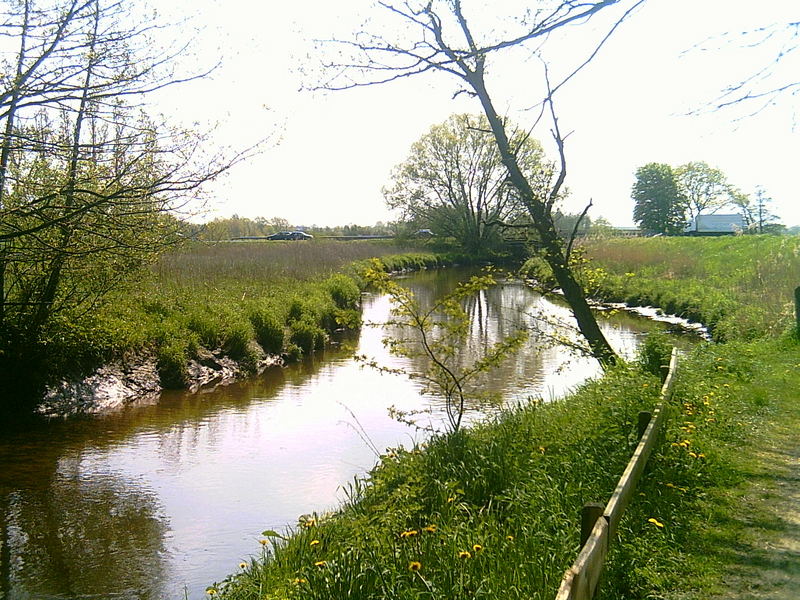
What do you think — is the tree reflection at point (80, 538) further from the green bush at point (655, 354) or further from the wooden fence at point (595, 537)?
the green bush at point (655, 354)

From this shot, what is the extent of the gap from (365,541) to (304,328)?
1421cm

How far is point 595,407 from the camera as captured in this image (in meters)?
8.24

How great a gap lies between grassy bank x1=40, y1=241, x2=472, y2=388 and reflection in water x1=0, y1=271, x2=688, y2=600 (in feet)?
4.15

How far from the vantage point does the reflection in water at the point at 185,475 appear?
6.81m

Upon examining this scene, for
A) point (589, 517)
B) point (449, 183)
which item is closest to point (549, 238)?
point (589, 517)

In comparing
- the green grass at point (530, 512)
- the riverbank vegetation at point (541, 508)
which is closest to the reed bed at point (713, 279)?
the riverbank vegetation at point (541, 508)

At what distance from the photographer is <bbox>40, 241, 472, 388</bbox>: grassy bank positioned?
44.1ft

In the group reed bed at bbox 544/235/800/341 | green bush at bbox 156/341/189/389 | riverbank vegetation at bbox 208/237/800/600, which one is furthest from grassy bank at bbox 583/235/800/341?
green bush at bbox 156/341/189/389

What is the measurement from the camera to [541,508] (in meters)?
5.65

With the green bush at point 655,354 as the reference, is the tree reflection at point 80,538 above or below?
below

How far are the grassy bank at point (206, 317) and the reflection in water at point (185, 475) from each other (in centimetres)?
126

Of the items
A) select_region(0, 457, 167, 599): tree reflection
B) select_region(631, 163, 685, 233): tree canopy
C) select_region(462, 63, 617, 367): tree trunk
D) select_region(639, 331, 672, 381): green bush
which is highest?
select_region(631, 163, 685, 233): tree canopy

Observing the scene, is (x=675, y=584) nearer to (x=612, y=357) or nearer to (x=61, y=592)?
(x=61, y=592)

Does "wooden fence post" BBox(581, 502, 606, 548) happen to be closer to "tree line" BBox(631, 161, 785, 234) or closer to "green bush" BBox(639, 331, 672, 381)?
"green bush" BBox(639, 331, 672, 381)
